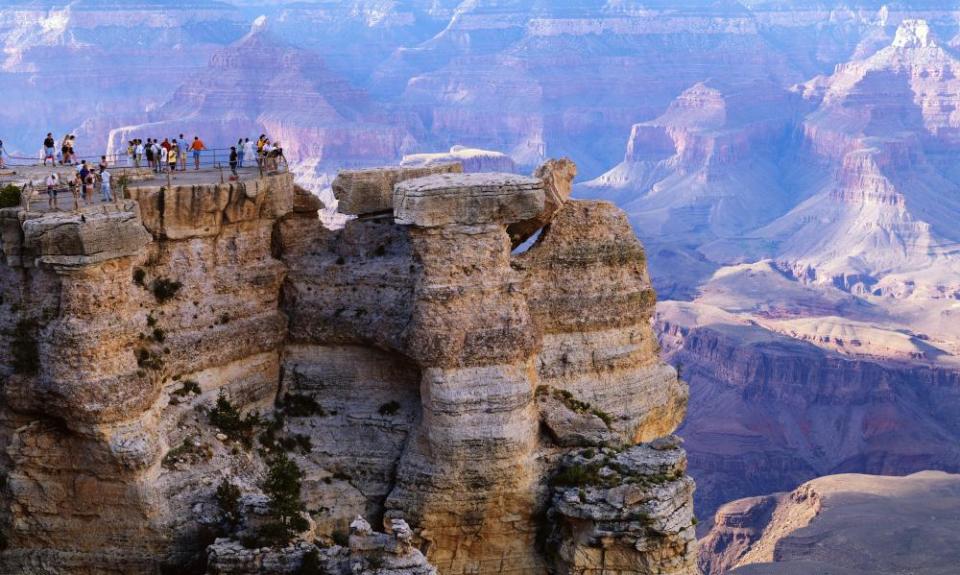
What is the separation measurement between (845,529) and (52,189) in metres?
80.5

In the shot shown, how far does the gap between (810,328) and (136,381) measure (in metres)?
175

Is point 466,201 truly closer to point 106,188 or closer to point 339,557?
point 106,188

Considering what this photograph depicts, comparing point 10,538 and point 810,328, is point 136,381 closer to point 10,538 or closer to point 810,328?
point 10,538

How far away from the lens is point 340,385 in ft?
125

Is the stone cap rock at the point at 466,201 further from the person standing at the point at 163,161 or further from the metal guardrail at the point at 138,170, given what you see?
the person standing at the point at 163,161

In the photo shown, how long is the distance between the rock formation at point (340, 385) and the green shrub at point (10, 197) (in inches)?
55.1

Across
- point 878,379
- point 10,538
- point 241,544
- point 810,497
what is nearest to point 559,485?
point 241,544

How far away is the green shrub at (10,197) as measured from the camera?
111 ft

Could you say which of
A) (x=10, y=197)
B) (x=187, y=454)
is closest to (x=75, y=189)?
(x=10, y=197)

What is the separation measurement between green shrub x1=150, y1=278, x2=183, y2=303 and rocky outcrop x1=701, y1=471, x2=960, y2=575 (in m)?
58.5

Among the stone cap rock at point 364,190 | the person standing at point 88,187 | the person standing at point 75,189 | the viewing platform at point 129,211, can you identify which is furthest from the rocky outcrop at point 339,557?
the stone cap rock at point 364,190

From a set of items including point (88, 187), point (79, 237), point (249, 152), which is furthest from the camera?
point (249, 152)

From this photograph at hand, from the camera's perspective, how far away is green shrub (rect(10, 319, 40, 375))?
32.0m

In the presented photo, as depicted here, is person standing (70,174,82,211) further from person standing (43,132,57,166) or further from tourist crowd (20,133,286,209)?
person standing (43,132,57,166)
